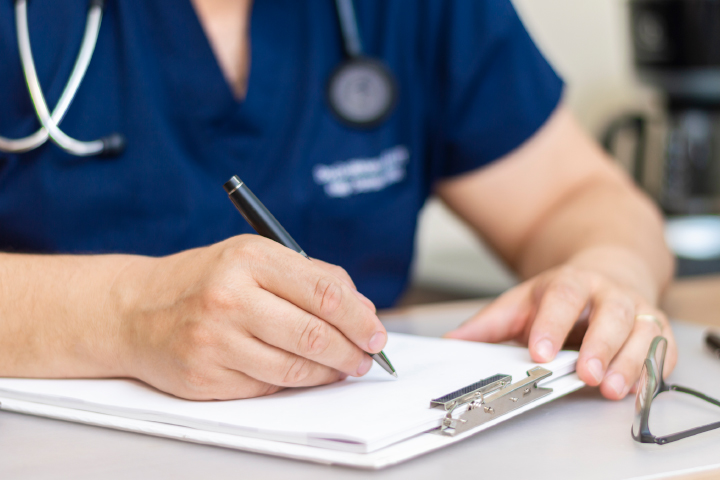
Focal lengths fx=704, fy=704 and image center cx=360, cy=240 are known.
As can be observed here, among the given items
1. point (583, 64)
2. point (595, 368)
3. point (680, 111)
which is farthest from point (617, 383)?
point (583, 64)

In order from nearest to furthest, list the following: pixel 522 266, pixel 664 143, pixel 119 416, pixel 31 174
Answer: pixel 119 416 < pixel 31 174 < pixel 522 266 < pixel 664 143

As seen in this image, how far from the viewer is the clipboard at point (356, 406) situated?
40 centimetres

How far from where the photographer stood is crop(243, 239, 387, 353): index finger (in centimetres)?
45

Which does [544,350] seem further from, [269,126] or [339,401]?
[269,126]

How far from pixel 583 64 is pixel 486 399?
1693 millimetres

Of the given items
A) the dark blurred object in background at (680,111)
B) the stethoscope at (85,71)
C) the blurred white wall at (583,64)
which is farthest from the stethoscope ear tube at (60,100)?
the dark blurred object in background at (680,111)

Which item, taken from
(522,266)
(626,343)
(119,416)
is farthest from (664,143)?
(119,416)

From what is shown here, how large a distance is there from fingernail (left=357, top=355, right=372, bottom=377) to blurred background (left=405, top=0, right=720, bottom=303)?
2.92 feet

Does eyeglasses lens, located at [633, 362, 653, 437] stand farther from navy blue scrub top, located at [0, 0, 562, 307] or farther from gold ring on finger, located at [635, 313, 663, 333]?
navy blue scrub top, located at [0, 0, 562, 307]

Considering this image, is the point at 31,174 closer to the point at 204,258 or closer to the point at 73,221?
the point at 73,221

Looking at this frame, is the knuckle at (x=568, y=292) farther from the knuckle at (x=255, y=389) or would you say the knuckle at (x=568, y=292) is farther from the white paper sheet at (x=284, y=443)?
the knuckle at (x=255, y=389)

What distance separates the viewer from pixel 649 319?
574 millimetres

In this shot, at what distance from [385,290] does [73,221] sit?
1.30 ft

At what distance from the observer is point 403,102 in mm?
928
